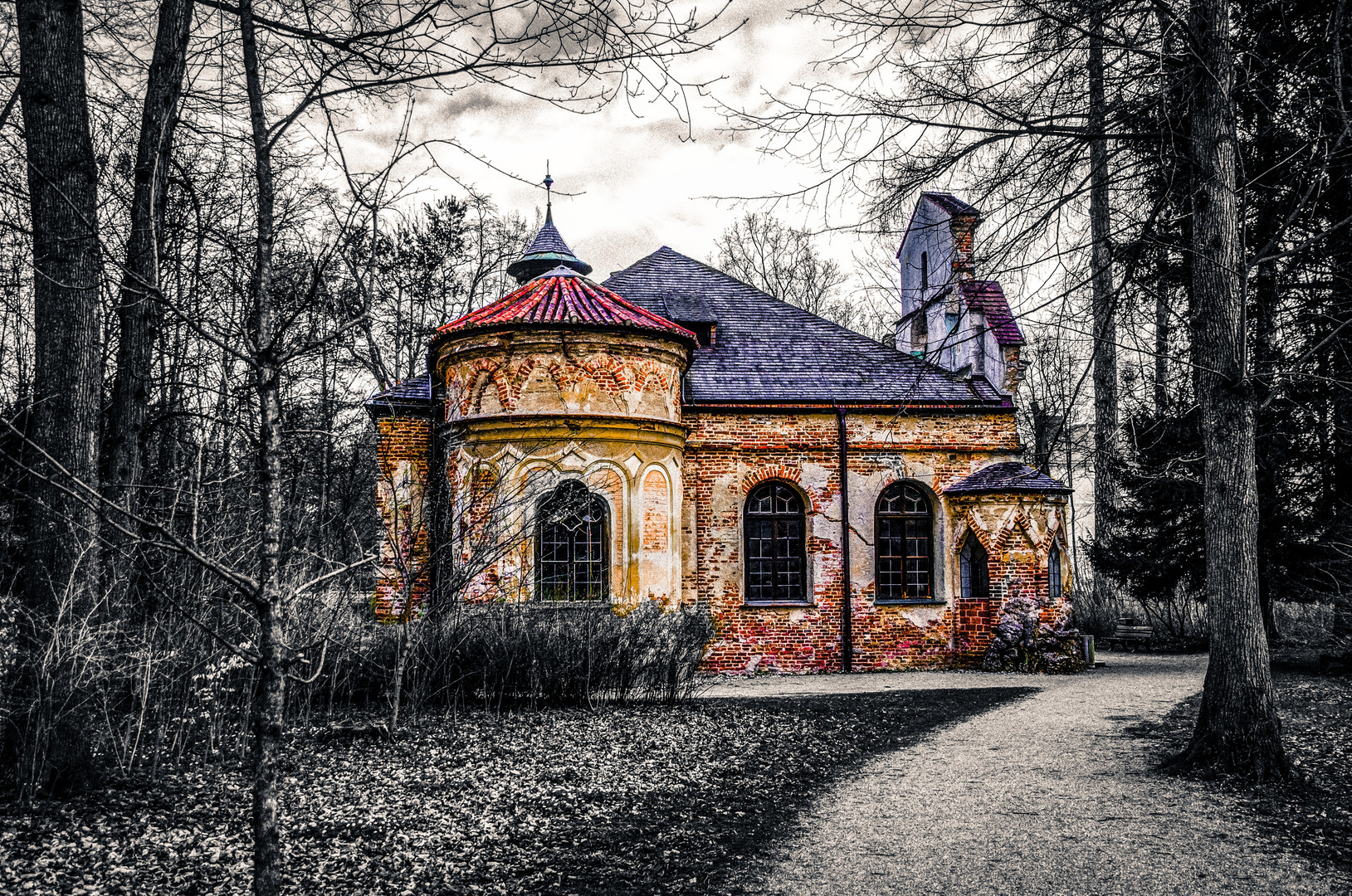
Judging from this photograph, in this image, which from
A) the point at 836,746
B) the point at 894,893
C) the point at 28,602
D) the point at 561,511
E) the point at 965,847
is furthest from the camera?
the point at 561,511

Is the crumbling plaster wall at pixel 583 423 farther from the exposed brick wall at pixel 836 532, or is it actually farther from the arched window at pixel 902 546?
the arched window at pixel 902 546

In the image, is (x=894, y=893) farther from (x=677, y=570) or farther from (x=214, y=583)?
(x=677, y=570)

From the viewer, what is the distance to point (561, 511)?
10734 millimetres

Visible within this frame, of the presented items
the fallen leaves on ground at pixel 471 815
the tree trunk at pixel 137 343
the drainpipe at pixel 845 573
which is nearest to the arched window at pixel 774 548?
the drainpipe at pixel 845 573

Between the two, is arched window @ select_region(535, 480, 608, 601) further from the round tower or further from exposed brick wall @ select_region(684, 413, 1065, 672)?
exposed brick wall @ select_region(684, 413, 1065, 672)

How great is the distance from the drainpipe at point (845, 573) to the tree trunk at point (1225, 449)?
351 inches

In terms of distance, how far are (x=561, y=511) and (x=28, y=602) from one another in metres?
5.36

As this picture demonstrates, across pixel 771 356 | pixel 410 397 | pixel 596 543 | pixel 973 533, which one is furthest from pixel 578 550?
pixel 973 533

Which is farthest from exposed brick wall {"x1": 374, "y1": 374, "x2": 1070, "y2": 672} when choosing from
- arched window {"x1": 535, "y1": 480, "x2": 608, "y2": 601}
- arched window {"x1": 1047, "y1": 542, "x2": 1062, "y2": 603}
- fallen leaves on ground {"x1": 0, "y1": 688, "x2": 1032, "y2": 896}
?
fallen leaves on ground {"x1": 0, "y1": 688, "x2": 1032, "y2": 896}

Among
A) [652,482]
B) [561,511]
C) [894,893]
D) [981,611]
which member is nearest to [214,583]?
[561,511]

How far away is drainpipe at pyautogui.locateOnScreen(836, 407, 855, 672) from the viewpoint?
16250mm

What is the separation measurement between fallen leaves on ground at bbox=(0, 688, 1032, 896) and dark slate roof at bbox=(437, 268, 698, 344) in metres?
6.51

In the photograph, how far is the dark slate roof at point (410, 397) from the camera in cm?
1560

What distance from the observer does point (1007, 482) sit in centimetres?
1590
